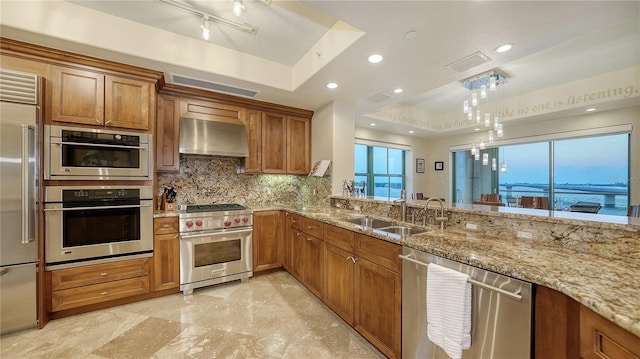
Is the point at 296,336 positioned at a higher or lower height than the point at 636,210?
lower

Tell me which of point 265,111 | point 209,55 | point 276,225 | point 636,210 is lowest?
point 276,225

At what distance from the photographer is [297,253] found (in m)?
3.18

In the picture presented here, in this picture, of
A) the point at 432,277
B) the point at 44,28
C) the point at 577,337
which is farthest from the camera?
the point at 44,28

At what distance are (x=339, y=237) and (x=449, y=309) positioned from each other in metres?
1.12

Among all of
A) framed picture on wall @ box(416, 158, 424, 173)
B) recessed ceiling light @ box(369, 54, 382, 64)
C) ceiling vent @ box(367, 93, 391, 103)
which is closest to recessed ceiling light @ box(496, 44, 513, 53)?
recessed ceiling light @ box(369, 54, 382, 64)

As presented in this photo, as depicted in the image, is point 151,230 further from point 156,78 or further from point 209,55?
point 209,55

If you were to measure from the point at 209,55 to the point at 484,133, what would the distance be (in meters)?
6.42

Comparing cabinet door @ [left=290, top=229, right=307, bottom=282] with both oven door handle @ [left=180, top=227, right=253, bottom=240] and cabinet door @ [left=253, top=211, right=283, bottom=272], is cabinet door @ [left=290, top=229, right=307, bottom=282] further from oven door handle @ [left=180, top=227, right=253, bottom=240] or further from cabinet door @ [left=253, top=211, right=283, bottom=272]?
oven door handle @ [left=180, top=227, right=253, bottom=240]

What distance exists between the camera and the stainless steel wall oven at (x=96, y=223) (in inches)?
90.3

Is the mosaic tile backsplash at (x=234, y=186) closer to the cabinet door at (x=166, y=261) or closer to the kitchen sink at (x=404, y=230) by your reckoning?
the cabinet door at (x=166, y=261)

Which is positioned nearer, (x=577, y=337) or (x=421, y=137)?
(x=577, y=337)

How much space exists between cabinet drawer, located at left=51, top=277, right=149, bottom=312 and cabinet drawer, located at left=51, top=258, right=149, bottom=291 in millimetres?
45

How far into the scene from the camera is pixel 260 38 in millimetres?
2648

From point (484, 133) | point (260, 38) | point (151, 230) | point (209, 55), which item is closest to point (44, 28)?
point (209, 55)
